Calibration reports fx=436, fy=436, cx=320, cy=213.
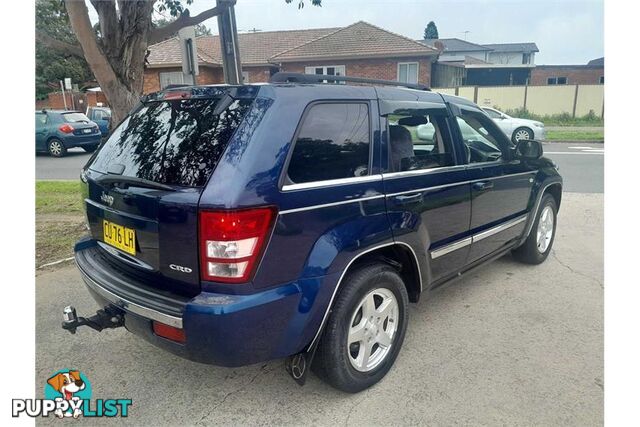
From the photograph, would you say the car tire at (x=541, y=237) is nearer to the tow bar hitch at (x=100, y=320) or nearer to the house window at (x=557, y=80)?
the tow bar hitch at (x=100, y=320)

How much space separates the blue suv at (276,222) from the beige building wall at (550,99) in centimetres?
2275

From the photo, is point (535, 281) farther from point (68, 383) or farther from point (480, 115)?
point (68, 383)

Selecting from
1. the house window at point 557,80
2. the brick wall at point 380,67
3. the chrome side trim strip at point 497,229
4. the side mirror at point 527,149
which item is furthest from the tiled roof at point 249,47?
the chrome side trim strip at point 497,229

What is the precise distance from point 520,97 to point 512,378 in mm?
23293

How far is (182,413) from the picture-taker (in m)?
2.60

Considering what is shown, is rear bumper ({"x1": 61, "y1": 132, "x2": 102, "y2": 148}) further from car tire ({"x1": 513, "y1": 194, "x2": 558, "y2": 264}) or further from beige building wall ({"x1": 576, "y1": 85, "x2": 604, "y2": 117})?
beige building wall ({"x1": 576, "y1": 85, "x2": 604, "y2": 117})

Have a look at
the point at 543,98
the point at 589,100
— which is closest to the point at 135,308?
the point at 543,98

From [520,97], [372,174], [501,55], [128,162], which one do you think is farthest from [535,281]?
[501,55]

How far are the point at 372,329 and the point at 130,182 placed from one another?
171cm

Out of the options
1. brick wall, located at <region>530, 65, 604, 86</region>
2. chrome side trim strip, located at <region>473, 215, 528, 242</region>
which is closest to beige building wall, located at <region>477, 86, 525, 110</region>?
brick wall, located at <region>530, 65, 604, 86</region>

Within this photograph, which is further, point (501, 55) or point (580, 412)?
point (501, 55)

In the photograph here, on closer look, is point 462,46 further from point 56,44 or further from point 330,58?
point 56,44

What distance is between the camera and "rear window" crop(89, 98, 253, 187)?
2.26 metres

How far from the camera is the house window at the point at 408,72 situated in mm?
23203
